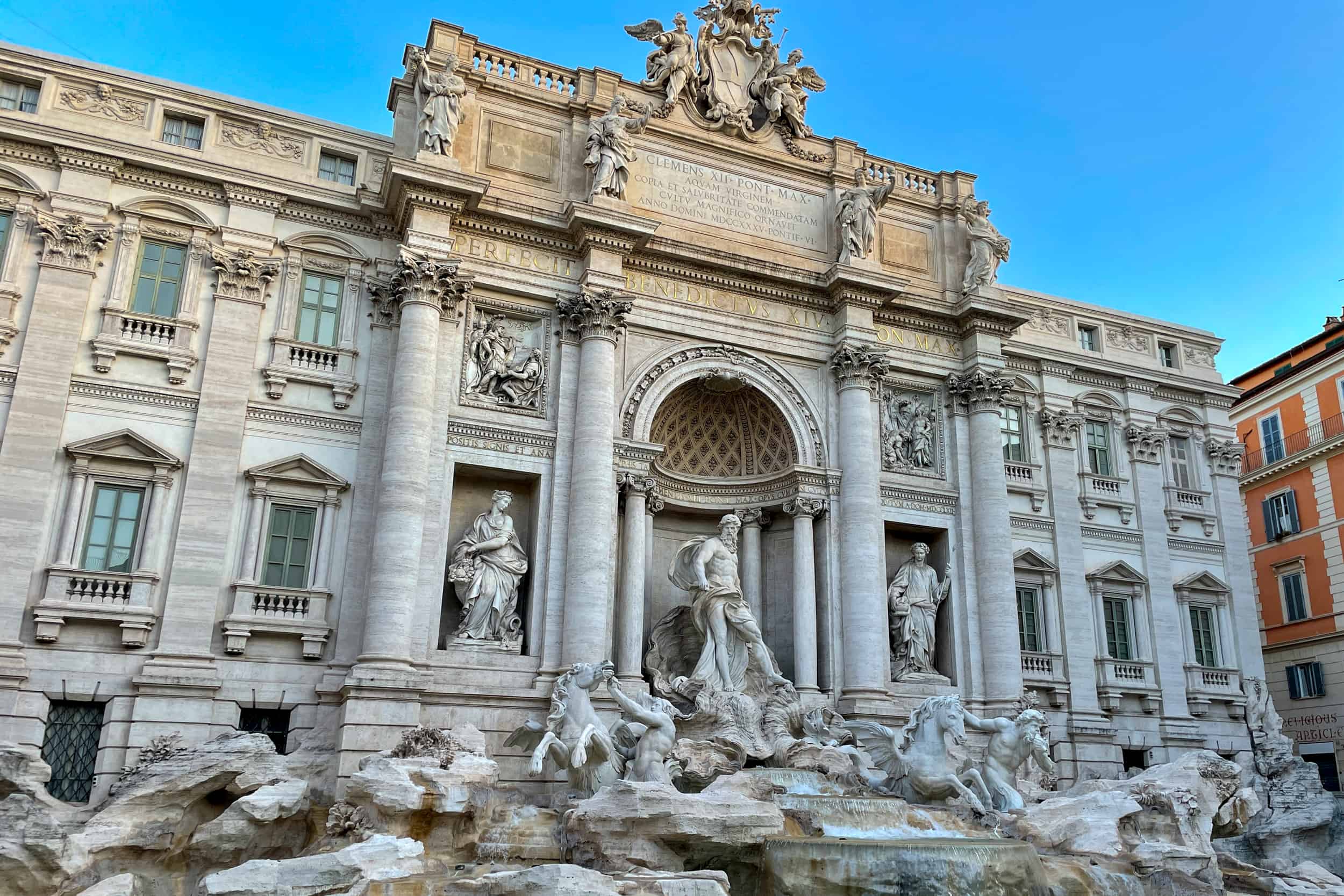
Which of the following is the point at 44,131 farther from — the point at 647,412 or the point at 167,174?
the point at 647,412

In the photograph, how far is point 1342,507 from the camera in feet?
99.3

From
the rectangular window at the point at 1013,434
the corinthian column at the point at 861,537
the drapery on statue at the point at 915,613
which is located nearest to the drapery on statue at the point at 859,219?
the corinthian column at the point at 861,537

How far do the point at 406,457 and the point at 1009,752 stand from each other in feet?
34.5

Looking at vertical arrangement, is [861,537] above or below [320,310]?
→ below

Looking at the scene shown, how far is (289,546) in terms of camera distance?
18.2 m

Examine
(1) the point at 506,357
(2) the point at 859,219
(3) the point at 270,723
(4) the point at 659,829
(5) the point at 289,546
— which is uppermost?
(2) the point at 859,219

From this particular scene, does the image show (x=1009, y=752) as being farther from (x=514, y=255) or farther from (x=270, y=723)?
(x=514, y=255)

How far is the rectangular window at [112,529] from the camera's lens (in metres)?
17.0

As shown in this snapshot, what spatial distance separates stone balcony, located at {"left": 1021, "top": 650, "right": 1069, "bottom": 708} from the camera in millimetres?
22750

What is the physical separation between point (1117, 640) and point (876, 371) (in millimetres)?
8501

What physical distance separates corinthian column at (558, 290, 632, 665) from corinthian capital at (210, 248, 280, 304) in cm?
521

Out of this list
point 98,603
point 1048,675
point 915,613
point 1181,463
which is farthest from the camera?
point 1181,463

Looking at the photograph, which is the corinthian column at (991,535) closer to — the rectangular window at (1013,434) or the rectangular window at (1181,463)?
the rectangular window at (1013,434)

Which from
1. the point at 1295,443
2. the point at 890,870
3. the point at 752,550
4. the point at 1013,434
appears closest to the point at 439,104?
the point at 752,550
